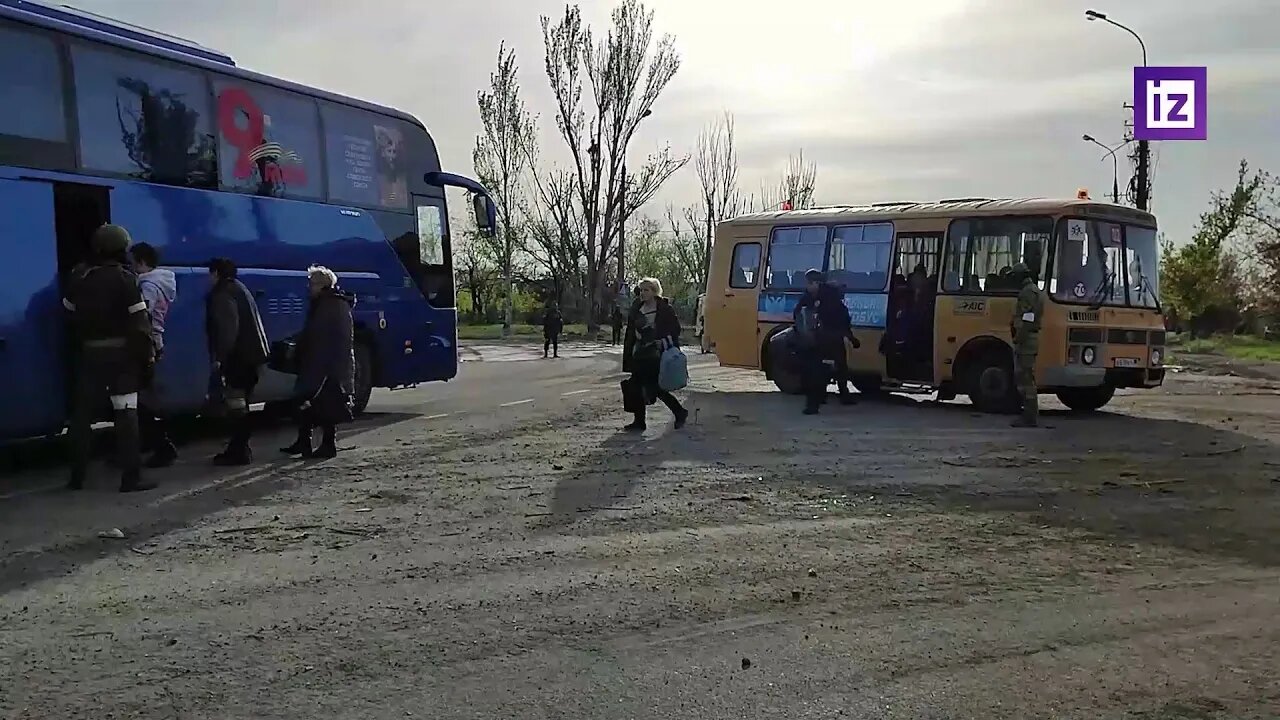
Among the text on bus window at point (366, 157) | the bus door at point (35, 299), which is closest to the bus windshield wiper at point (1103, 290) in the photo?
the text on bus window at point (366, 157)

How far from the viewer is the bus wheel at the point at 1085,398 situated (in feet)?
52.9

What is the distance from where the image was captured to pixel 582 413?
50.2 feet

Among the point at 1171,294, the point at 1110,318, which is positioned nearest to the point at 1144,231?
the point at 1110,318

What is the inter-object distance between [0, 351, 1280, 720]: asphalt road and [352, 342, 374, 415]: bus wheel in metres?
3.03

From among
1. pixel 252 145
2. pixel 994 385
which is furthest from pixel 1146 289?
pixel 252 145

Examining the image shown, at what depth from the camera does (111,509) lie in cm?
849

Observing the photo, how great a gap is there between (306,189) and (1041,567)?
9.49 metres

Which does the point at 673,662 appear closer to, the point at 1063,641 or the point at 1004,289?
the point at 1063,641

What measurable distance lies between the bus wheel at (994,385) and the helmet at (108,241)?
10.6m

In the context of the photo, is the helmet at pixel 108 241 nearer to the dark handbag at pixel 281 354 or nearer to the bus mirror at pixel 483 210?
the dark handbag at pixel 281 354

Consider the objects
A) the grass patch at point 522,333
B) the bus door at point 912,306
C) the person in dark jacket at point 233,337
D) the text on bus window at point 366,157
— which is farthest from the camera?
the grass patch at point 522,333

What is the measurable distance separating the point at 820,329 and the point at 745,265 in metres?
4.74

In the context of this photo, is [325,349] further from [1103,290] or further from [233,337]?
[1103,290]

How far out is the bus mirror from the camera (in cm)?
1620
